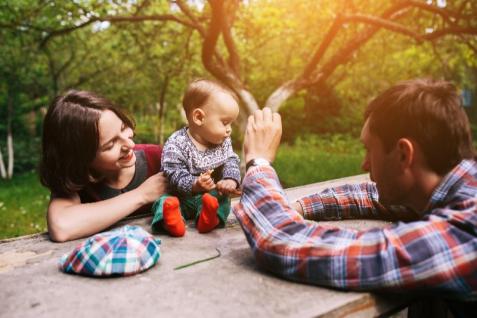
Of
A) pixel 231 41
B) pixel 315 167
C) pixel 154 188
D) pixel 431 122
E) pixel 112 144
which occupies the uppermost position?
pixel 231 41

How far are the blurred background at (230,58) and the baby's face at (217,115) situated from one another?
47.8 inches

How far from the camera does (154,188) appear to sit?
91.0 inches

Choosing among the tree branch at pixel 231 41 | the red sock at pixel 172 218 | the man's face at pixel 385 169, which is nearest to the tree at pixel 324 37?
the tree branch at pixel 231 41

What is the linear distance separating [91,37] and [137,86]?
209cm

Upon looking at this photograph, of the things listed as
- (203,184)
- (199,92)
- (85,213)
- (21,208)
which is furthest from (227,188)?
(21,208)

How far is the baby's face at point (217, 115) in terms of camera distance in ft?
7.60

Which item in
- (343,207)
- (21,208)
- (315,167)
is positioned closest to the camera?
(343,207)

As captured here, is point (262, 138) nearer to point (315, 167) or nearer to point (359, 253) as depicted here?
point (359, 253)

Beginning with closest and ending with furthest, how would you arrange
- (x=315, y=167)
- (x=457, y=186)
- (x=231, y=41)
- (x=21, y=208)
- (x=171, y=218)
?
(x=457, y=186), (x=171, y=218), (x=231, y=41), (x=21, y=208), (x=315, y=167)

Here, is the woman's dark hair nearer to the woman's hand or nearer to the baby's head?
the woman's hand

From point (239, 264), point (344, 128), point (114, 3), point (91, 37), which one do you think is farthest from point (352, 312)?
point (344, 128)

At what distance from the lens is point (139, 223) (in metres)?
2.33

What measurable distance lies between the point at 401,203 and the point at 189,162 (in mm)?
1130

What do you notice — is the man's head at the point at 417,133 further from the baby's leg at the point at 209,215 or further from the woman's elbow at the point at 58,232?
the woman's elbow at the point at 58,232
